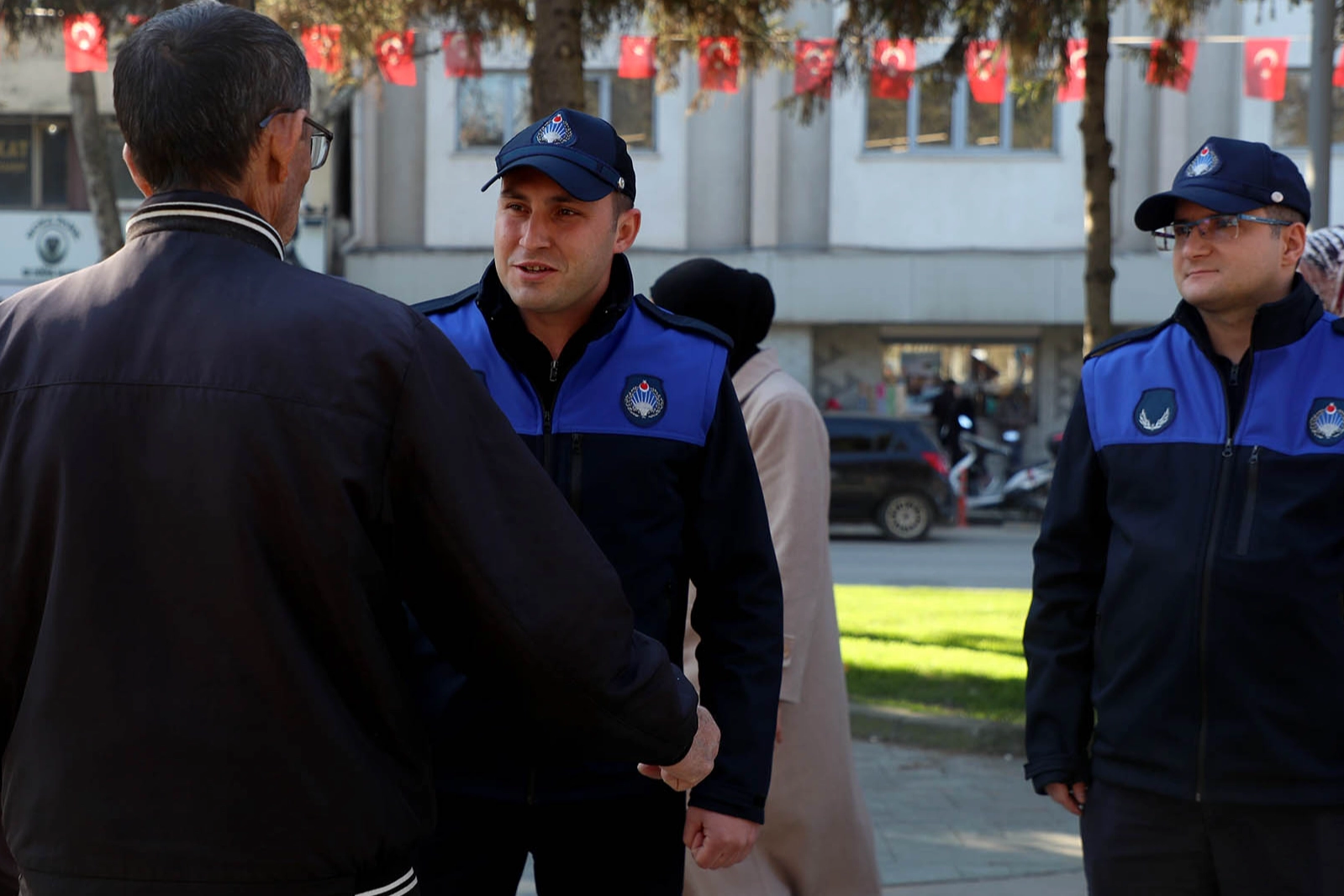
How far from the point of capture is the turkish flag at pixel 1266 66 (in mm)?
17609

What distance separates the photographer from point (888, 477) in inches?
772

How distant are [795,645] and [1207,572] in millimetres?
1138

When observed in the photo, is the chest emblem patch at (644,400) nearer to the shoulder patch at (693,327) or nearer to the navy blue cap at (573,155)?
the shoulder patch at (693,327)

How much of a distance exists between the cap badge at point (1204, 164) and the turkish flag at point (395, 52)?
7104 mm

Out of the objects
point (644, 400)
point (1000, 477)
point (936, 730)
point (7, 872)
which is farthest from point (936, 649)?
point (1000, 477)

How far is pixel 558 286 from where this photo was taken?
2.90 metres

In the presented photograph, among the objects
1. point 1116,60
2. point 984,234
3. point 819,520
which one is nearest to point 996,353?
point 984,234

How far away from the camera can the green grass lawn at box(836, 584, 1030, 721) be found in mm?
7730

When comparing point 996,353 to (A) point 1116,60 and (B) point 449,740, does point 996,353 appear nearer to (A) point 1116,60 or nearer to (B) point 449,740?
(A) point 1116,60

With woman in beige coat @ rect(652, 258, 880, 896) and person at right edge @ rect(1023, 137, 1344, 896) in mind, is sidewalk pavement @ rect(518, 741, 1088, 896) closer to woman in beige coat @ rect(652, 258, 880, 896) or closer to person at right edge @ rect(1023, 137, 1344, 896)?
woman in beige coat @ rect(652, 258, 880, 896)

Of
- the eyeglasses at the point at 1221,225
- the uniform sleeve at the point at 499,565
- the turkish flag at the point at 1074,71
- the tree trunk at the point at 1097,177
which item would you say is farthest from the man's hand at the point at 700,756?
the turkish flag at the point at 1074,71

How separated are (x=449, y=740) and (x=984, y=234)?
2438 centimetres

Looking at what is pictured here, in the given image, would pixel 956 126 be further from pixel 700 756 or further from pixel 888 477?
pixel 700 756

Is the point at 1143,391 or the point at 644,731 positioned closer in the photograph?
the point at 644,731
